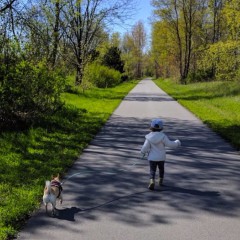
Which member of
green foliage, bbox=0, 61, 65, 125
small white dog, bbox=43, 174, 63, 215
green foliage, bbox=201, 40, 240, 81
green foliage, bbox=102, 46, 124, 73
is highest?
green foliage, bbox=102, 46, 124, 73

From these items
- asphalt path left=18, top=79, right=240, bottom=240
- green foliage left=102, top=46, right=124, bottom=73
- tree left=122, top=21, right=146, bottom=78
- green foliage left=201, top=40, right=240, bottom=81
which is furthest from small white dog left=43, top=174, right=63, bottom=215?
tree left=122, top=21, right=146, bottom=78

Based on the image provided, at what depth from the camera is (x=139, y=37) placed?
336 feet

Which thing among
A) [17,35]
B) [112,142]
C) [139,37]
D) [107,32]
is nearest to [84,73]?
[107,32]

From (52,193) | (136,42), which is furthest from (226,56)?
(136,42)

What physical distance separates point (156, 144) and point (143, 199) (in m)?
0.99

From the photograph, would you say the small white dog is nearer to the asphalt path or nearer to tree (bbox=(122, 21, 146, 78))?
the asphalt path

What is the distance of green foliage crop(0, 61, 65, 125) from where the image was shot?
11.6 metres

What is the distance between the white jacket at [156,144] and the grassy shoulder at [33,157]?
5.82 feet

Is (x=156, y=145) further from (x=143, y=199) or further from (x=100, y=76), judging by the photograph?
(x=100, y=76)

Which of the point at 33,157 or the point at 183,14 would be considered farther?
the point at 183,14

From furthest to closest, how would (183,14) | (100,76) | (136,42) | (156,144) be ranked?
(136,42) < (183,14) < (100,76) < (156,144)

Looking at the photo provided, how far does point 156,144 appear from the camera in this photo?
624 centimetres

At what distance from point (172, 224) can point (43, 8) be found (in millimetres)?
11846

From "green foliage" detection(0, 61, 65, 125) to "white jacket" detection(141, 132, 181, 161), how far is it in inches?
249
